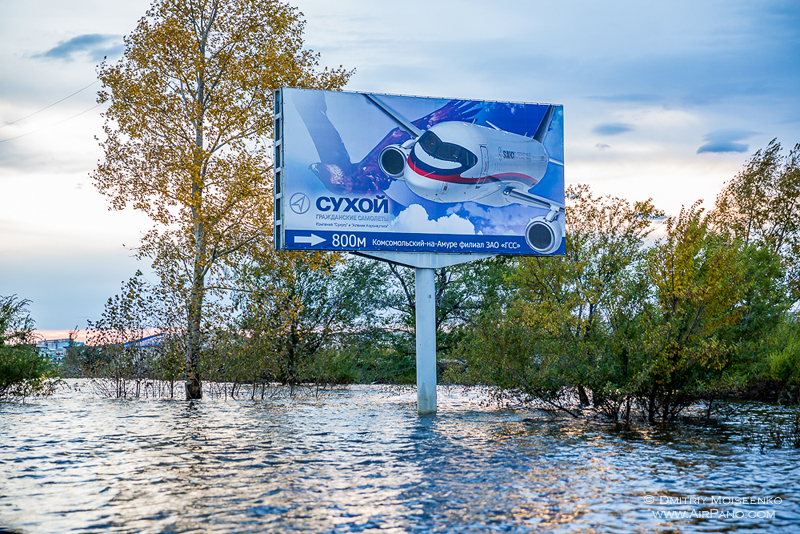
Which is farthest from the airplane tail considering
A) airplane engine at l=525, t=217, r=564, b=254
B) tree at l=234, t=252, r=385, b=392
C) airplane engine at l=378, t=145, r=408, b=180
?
tree at l=234, t=252, r=385, b=392

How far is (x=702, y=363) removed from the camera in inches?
642

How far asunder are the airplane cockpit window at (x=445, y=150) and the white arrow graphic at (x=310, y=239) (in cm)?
354

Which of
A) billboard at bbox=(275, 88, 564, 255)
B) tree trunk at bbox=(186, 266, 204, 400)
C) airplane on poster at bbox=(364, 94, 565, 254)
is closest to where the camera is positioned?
billboard at bbox=(275, 88, 564, 255)

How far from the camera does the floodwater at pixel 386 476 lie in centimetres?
761

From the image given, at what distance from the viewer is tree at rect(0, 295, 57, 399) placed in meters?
22.0

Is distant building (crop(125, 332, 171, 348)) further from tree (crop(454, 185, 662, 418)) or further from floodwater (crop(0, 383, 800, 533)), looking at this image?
tree (crop(454, 185, 662, 418))

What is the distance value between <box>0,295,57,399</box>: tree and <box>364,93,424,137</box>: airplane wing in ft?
40.1

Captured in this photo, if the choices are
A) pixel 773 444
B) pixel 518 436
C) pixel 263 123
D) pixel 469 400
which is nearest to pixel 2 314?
pixel 263 123

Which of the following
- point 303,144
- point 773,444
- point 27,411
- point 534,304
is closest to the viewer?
point 773,444

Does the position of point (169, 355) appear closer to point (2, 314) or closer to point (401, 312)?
point (2, 314)

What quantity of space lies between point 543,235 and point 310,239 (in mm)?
5884

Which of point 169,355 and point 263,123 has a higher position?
point 263,123

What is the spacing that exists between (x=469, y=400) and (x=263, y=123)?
10897 millimetres

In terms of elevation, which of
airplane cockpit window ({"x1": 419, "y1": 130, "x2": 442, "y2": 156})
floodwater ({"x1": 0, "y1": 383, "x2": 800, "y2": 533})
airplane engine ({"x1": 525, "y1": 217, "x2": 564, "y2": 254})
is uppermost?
airplane cockpit window ({"x1": 419, "y1": 130, "x2": 442, "y2": 156})
